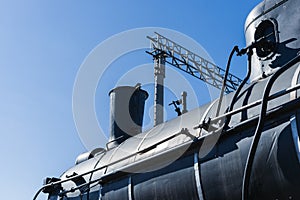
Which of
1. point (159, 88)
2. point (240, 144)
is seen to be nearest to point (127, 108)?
point (240, 144)

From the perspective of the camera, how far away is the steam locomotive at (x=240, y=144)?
128 inches

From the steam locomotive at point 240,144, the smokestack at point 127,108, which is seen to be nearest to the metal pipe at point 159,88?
the smokestack at point 127,108

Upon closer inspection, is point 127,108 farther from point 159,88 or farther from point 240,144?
point 159,88

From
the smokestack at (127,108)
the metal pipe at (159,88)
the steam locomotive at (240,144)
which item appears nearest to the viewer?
the steam locomotive at (240,144)

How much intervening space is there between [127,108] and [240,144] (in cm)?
414

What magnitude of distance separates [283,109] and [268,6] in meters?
1.53

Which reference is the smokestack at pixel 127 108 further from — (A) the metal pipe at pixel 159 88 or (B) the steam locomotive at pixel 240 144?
(A) the metal pipe at pixel 159 88

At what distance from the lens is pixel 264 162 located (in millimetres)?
3406

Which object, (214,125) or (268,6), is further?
(268,6)

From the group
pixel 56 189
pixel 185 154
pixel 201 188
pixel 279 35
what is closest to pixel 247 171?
pixel 201 188

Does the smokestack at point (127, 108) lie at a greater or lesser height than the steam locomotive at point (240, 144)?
greater

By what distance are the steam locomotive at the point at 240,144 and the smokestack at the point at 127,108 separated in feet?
5.88

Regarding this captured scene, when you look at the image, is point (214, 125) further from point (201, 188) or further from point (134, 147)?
point (134, 147)

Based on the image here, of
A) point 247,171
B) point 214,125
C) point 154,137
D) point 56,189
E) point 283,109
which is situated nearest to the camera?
point 247,171
